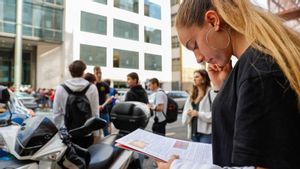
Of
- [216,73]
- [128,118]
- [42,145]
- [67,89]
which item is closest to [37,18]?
[67,89]

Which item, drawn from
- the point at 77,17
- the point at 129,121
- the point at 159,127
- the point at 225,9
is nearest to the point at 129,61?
the point at 77,17

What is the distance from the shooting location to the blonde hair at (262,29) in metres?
0.74

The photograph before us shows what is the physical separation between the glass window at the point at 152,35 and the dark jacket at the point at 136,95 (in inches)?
995

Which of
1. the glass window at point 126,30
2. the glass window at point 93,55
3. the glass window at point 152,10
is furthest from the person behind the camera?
the glass window at point 152,10

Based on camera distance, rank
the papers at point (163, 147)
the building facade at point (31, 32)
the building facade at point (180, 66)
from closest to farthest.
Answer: the papers at point (163, 147) → the building facade at point (31, 32) → the building facade at point (180, 66)

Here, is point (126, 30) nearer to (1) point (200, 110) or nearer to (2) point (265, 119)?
(1) point (200, 110)

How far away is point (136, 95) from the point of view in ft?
17.7

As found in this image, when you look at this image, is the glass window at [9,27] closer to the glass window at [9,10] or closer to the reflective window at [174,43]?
the glass window at [9,10]

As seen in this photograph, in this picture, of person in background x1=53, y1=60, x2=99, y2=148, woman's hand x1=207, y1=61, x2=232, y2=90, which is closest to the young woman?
woman's hand x1=207, y1=61, x2=232, y2=90

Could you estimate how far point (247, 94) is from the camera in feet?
2.39

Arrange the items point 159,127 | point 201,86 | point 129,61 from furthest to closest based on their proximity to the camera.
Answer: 1. point 129,61
2. point 159,127
3. point 201,86

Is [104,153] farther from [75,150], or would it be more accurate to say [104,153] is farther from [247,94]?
[247,94]

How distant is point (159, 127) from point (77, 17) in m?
20.6

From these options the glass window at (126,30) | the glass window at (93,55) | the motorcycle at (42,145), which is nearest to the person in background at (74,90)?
the motorcycle at (42,145)
